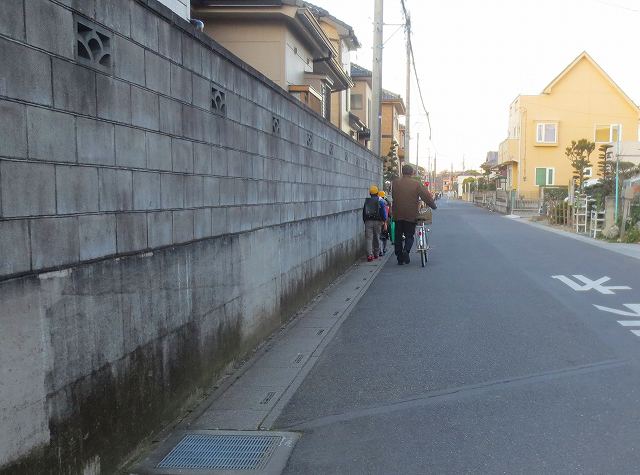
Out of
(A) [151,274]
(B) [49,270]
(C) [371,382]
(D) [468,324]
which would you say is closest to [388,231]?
(D) [468,324]

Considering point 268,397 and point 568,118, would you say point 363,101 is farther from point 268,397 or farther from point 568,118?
point 268,397

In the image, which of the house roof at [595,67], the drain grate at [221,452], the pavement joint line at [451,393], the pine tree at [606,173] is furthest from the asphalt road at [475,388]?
the house roof at [595,67]

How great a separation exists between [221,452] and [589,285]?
867cm

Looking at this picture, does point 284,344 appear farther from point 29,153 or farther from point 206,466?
point 29,153

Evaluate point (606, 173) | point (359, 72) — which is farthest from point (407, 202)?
point (359, 72)

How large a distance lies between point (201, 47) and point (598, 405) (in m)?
4.33

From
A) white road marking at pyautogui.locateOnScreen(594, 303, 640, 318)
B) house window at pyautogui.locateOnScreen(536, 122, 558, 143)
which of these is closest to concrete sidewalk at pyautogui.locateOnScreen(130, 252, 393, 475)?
white road marking at pyautogui.locateOnScreen(594, 303, 640, 318)

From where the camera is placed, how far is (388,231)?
55.8ft

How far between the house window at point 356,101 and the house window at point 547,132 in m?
18.3

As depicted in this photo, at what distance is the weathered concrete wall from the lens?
9.73ft

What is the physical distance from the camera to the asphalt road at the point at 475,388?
412 centimetres

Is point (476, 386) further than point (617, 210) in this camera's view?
No

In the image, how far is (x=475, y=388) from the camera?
545 cm

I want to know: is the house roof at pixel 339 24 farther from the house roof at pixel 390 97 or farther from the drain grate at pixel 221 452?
the drain grate at pixel 221 452
